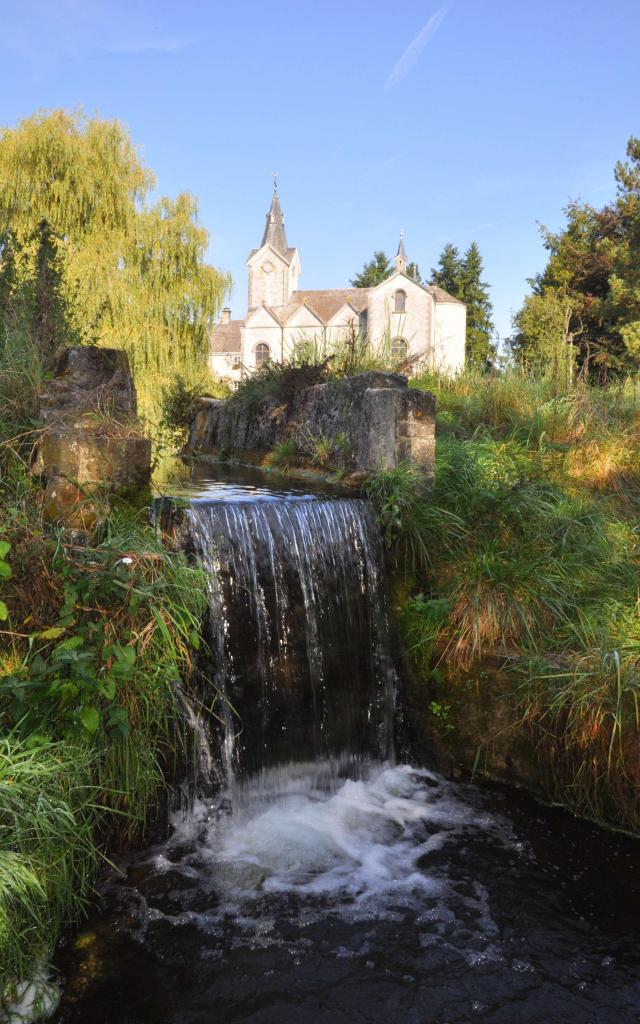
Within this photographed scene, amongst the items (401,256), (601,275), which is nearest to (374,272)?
(401,256)

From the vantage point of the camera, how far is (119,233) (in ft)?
43.8

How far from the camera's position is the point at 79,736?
9.57ft

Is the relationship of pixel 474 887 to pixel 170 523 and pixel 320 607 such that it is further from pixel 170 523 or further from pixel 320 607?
pixel 170 523

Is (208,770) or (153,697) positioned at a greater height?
(153,697)

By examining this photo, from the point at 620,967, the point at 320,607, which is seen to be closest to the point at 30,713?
the point at 320,607

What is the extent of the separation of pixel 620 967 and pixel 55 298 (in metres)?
5.74

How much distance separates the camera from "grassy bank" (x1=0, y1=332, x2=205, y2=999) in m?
2.51

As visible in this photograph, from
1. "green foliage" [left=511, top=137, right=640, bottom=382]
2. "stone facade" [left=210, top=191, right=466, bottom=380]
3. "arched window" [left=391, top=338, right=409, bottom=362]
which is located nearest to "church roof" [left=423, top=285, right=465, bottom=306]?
"stone facade" [left=210, top=191, right=466, bottom=380]

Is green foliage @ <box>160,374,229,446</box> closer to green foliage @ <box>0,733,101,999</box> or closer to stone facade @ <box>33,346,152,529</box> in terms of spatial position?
stone facade @ <box>33,346,152,529</box>

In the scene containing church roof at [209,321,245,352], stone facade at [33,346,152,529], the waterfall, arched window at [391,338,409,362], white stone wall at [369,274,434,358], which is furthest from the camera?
church roof at [209,321,245,352]

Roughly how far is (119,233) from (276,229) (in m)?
43.6

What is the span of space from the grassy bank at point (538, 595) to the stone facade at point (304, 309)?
89.6 feet

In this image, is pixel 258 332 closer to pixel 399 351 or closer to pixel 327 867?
pixel 399 351

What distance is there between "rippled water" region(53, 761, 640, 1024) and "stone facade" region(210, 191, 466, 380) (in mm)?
29779
